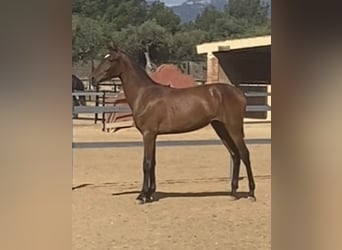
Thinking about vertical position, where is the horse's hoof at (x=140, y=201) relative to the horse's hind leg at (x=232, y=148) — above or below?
below

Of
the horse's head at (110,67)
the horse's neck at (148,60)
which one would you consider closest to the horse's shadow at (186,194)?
the horse's head at (110,67)

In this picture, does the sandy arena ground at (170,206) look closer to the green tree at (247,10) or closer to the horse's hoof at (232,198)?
the horse's hoof at (232,198)

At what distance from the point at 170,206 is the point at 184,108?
88cm

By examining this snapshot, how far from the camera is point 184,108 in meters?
4.92

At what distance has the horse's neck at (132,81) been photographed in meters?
4.84

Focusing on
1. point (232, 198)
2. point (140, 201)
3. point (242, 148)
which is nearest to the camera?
point (140, 201)

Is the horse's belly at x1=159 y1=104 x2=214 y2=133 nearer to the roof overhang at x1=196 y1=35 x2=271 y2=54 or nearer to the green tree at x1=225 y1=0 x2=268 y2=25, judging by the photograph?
the roof overhang at x1=196 y1=35 x2=271 y2=54

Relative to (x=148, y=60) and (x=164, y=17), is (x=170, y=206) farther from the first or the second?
(x=164, y=17)

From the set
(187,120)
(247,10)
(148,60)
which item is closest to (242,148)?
(187,120)

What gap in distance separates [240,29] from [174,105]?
10929 millimetres

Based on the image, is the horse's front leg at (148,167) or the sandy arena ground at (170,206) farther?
the horse's front leg at (148,167)

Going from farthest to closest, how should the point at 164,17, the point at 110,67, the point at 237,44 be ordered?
the point at 164,17
the point at 237,44
the point at 110,67
